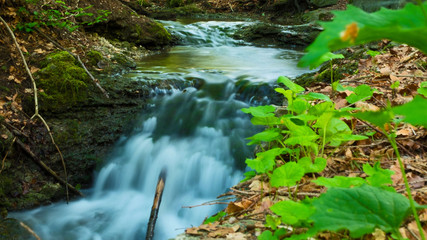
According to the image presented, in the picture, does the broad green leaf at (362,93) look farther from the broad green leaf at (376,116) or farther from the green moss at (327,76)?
the green moss at (327,76)

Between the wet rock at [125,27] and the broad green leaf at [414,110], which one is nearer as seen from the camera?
the broad green leaf at [414,110]

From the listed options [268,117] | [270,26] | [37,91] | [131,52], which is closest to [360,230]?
[268,117]

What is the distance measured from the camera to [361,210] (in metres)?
1.01

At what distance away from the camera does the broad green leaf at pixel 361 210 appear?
95 centimetres

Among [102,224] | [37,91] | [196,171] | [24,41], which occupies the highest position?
[24,41]

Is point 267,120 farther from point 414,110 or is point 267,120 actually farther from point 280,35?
point 280,35

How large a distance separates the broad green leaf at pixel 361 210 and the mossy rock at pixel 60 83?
379 cm

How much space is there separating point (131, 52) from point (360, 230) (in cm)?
694

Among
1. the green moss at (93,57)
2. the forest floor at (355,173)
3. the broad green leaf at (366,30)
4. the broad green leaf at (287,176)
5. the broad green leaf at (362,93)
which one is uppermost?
the broad green leaf at (366,30)

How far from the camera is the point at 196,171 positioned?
3.76 m

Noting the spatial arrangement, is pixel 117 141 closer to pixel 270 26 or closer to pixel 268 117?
pixel 268 117

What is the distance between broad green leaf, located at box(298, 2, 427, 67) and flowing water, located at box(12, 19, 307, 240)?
240 centimetres

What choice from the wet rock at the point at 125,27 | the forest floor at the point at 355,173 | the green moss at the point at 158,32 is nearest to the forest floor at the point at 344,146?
the forest floor at the point at 355,173

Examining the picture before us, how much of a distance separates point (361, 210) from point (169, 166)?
9.95 ft
